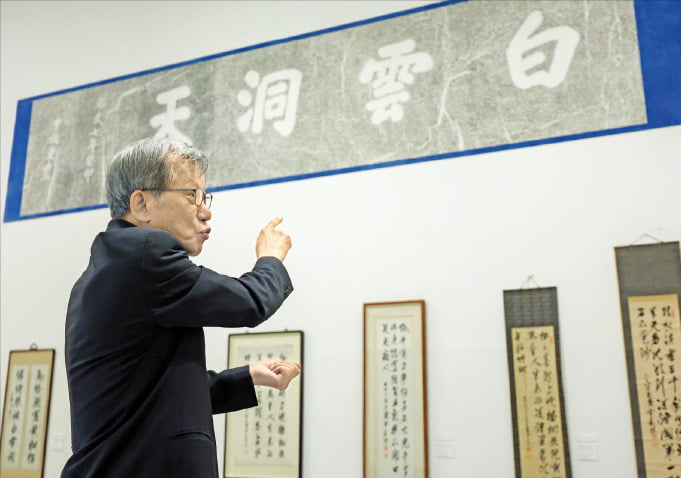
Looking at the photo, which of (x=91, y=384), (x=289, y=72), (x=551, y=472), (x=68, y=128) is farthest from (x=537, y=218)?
(x=68, y=128)

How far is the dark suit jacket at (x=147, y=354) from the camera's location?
1255 millimetres

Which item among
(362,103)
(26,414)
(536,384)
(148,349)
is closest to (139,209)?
(148,349)

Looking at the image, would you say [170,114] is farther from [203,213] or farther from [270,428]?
[203,213]

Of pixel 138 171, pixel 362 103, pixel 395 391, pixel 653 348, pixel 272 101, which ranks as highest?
pixel 272 101

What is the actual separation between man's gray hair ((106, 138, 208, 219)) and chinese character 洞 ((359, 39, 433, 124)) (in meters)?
1.69

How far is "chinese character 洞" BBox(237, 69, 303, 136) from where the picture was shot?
333cm

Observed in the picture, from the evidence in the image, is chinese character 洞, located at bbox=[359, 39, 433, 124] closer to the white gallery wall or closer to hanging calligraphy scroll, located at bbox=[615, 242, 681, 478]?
the white gallery wall

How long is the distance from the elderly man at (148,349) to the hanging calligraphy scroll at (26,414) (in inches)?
90.7

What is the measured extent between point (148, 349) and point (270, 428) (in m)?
1.74

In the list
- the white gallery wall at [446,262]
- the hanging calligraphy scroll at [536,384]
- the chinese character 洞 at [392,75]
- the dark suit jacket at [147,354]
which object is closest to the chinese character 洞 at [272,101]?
the white gallery wall at [446,262]

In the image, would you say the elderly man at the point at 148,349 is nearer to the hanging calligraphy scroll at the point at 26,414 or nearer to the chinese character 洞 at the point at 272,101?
the chinese character 洞 at the point at 272,101

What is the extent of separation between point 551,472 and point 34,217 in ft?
9.86

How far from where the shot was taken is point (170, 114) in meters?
3.63

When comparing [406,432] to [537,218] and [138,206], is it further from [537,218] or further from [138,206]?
[138,206]
